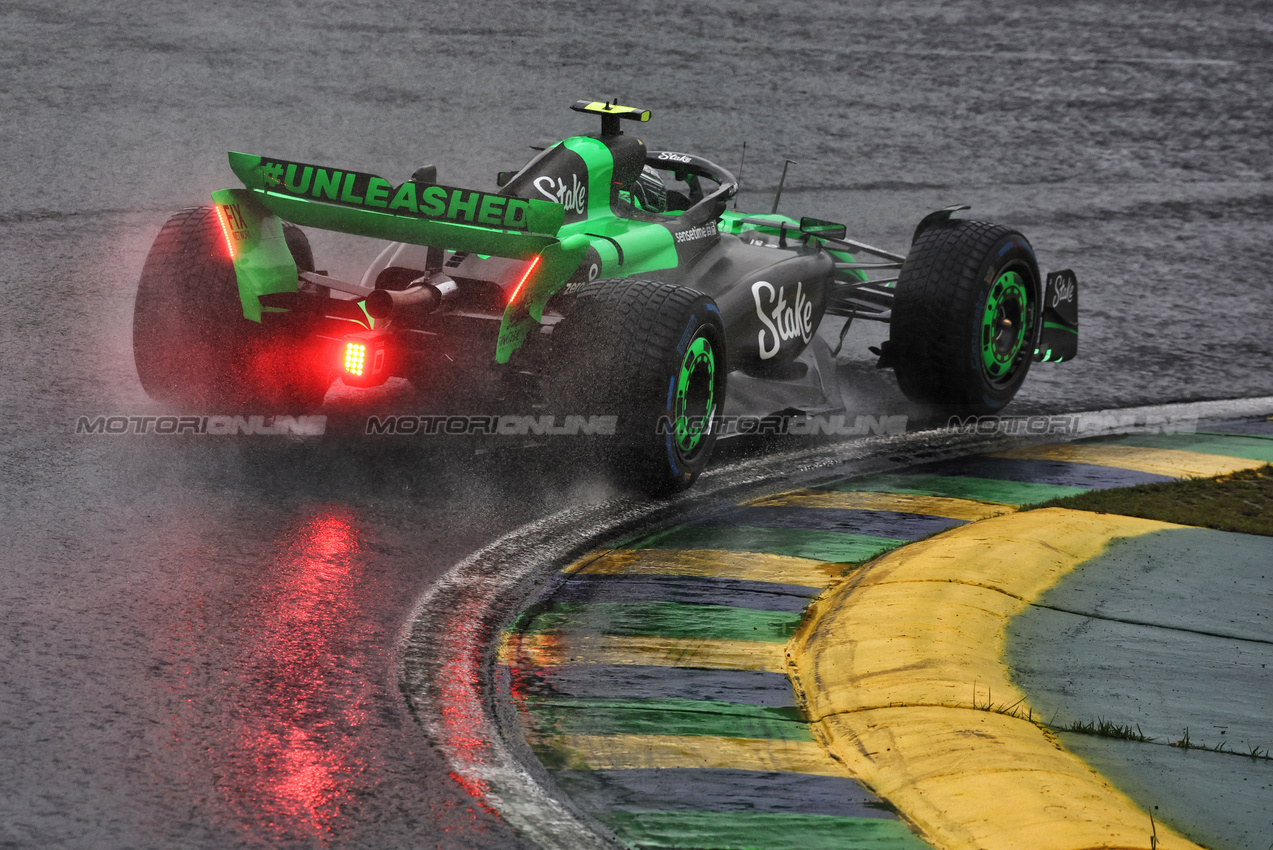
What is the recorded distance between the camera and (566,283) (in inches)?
237

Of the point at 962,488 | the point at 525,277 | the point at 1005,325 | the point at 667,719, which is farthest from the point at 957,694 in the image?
the point at 1005,325

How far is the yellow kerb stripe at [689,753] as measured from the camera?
3836 mm

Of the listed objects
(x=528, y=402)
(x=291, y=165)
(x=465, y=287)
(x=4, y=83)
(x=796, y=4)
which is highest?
(x=796, y=4)

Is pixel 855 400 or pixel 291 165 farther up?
pixel 291 165

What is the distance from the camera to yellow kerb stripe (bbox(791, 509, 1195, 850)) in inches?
140

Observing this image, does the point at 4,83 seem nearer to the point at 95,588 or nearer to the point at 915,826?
the point at 95,588

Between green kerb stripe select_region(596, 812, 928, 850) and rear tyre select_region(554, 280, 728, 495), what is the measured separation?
2.42 m

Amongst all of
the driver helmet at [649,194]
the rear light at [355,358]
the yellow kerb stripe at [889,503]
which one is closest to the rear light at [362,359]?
the rear light at [355,358]

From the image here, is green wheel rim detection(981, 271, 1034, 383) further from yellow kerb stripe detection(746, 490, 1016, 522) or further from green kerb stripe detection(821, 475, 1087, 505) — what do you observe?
yellow kerb stripe detection(746, 490, 1016, 522)

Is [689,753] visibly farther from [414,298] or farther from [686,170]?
[686,170]

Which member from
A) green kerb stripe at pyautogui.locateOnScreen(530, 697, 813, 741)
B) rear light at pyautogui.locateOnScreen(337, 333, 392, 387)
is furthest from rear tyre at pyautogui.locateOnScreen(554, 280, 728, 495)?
green kerb stripe at pyautogui.locateOnScreen(530, 697, 813, 741)

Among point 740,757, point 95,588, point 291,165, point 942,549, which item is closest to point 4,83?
point 291,165

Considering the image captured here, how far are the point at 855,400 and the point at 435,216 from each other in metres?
2.98

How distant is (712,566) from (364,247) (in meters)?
5.24
